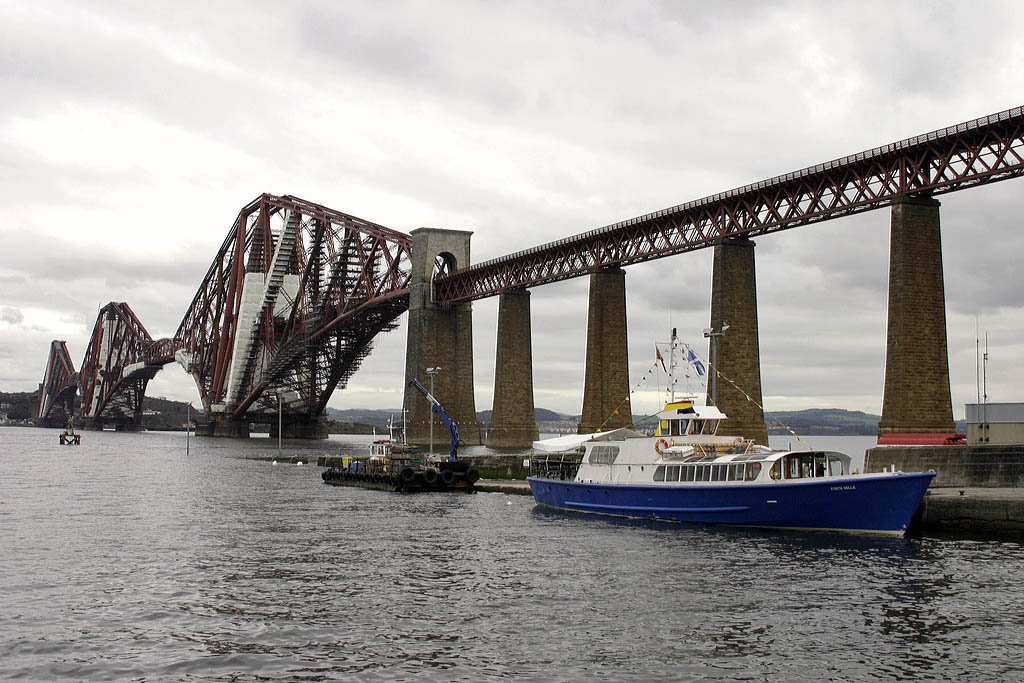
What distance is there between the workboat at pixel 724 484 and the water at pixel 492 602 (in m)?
1.04

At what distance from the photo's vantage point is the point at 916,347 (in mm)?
54438

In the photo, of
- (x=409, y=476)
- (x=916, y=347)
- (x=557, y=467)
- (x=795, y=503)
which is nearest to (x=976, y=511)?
(x=795, y=503)

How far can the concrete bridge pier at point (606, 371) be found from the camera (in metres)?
88.3

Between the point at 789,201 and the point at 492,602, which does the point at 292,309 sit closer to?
the point at 789,201

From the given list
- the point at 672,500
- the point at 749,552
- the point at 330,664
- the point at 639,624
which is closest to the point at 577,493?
the point at 672,500

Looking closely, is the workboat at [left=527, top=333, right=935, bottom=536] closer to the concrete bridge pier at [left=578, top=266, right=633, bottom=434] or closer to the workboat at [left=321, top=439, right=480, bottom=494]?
the workboat at [left=321, top=439, right=480, bottom=494]

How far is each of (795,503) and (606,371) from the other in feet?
156

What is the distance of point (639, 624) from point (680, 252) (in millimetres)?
61362

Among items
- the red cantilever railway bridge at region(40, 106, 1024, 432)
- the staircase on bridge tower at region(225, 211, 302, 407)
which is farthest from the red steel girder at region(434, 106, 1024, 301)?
the staircase on bridge tower at region(225, 211, 302, 407)

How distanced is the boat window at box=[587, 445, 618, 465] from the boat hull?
6.88 ft

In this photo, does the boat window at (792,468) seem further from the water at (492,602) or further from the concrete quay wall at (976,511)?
the concrete quay wall at (976,511)

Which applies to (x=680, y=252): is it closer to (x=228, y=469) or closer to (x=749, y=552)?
(x=228, y=469)

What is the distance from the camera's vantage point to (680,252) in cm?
8519

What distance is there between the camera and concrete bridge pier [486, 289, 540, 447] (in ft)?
352
